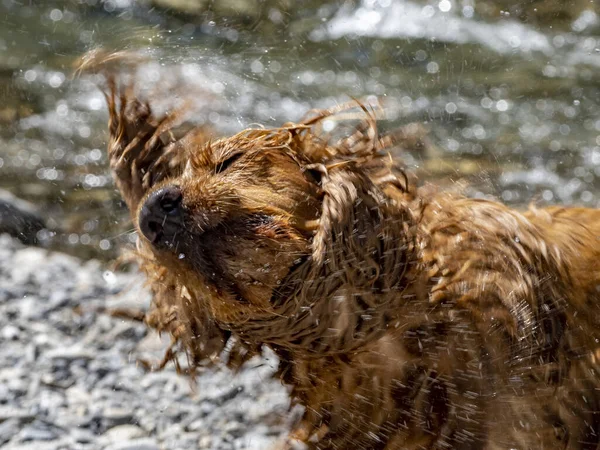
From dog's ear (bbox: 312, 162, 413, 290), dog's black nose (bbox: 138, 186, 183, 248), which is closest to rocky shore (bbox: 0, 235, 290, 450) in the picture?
dog's ear (bbox: 312, 162, 413, 290)

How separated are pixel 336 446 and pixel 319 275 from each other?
0.83 m

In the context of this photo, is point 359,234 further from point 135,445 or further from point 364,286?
point 135,445

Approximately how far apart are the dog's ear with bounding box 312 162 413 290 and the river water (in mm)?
3284

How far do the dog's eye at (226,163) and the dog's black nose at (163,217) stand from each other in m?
0.21

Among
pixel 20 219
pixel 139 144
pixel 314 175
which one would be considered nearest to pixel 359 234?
pixel 314 175

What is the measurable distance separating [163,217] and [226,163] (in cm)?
35

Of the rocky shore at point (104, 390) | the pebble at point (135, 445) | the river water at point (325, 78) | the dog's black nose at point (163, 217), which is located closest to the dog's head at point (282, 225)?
the dog's black nose at point (163, 217)

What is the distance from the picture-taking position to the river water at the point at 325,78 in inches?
283

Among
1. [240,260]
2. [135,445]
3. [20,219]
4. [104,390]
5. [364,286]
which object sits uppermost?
[240,260]

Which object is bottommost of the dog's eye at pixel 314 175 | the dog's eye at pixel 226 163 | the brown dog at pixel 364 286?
the brown dog at pixel 364 286

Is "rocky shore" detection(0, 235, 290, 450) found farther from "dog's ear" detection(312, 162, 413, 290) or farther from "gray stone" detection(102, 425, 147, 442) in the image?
"dog's ear" detection(312, 162, 413, 290)

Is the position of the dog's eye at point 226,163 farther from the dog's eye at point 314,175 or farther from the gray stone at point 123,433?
the gray stone at point 123,433

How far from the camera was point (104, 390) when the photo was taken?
508 centimetres

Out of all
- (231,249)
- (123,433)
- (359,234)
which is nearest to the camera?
(231,249)
